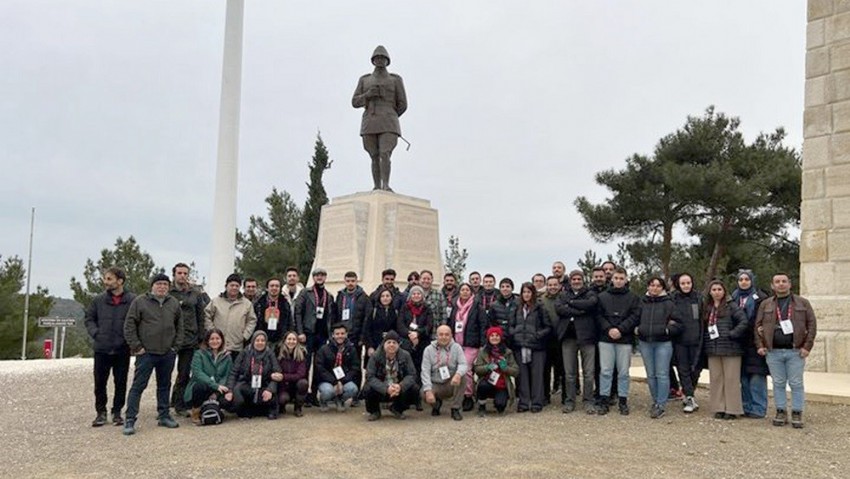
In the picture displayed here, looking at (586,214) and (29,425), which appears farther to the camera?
(586,214)

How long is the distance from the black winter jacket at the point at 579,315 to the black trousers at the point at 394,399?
5.26ft

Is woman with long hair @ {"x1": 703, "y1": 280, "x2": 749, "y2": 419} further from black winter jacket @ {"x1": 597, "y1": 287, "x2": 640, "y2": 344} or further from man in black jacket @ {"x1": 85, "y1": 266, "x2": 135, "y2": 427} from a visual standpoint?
man in black jacket @ {"x1": 85, "y1": 266, "x2": 135, "y2": 427}

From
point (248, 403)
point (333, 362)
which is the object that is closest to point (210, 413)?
point (248, 403)

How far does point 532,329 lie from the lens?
23.2 ft

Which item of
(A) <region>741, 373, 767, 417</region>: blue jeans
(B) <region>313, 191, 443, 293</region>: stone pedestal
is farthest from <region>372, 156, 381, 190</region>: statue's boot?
(A) <region>741, 373, 767, 417</region>: blue jeans

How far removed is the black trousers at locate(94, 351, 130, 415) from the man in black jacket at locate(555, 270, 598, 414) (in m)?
4.13

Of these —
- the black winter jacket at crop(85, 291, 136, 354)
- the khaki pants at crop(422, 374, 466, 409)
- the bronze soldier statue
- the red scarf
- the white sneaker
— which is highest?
the bronze soldier statue

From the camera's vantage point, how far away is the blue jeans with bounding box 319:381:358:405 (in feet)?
22.8

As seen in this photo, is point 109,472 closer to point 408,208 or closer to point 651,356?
point 651,356

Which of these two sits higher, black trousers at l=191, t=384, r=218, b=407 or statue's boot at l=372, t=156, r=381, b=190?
statue's boot at l=372, t=156, r=381, b=190

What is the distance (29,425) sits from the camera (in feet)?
22.1

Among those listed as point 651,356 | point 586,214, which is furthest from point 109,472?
point 586,214

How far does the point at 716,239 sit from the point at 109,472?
55.0ft

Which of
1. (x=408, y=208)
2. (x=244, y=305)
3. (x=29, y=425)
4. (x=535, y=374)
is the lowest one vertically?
(x=29, y=425)
